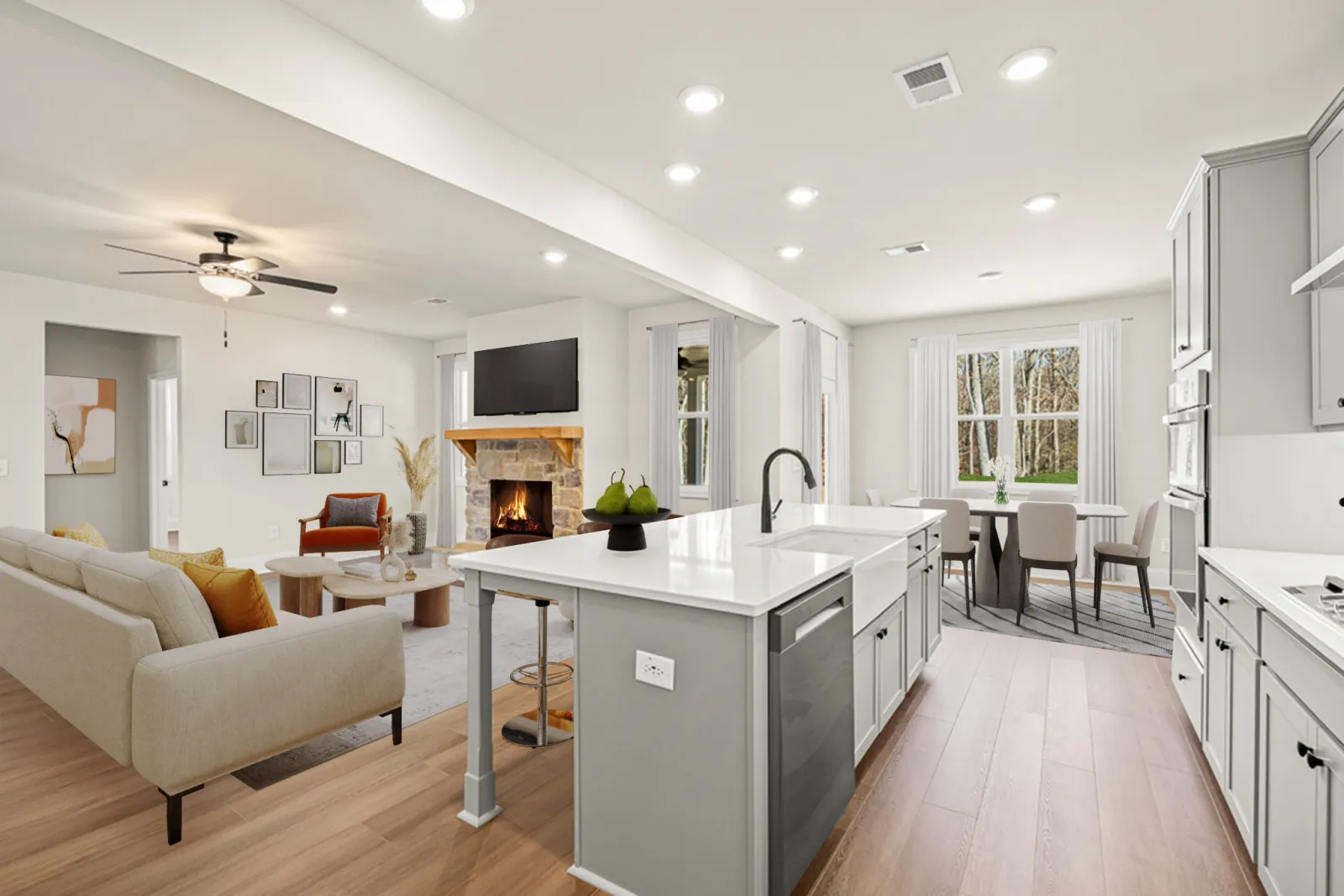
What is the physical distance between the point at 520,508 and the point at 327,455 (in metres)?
2.41

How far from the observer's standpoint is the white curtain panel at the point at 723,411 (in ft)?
19.3

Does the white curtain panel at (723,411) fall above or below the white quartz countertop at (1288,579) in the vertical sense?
above

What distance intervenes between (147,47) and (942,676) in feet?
13.6

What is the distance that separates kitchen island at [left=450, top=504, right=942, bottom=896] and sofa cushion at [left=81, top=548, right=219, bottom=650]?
1.01 metres

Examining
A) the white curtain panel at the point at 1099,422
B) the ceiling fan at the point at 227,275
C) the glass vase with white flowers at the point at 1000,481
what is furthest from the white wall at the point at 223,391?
the white curtain panel at the point at 1099,422

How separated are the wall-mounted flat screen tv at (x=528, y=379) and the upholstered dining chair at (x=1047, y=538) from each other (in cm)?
382

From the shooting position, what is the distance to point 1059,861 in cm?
197

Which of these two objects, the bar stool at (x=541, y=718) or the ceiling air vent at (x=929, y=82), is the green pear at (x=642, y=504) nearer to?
the bar stool at (x=541, y=718)

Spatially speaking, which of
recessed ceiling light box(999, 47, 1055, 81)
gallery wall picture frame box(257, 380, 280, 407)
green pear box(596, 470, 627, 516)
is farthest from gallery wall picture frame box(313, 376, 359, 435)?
recessed ceiling light box(999, 47, 1055, 81)

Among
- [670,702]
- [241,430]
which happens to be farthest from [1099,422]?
[241,430]

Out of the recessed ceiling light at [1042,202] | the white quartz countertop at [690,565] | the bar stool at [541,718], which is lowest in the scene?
the bar stool at [541,718]

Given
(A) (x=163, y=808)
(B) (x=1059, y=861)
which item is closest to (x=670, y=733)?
(B) (x=1059, y=861)

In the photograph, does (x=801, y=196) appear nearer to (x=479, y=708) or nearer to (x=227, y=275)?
(x=479, y=708)

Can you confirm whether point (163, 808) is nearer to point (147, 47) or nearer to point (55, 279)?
point (147, 47)
